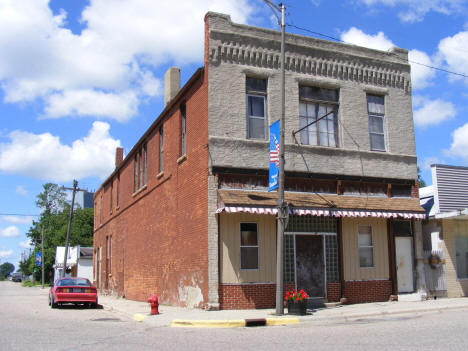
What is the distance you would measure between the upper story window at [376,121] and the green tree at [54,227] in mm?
70640

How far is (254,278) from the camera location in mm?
16406

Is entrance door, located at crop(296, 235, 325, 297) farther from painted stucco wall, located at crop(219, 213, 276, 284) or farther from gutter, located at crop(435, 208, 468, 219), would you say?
gutter, located at crop(435, 208, 468, 219)

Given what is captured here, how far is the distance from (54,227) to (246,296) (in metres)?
76.4

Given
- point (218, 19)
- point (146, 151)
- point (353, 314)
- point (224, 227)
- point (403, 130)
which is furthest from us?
point (146, 151)

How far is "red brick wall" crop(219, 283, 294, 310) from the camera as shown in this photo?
15984 millimetres

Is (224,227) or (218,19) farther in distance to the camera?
(218,19)

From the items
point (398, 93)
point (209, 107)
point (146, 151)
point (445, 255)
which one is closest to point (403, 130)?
point (398, 93)

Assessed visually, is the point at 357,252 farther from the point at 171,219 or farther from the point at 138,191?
the point at 138,191

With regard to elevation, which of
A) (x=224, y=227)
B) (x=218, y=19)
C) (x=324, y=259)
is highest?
(x=218, y=19)

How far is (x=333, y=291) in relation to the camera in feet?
57.4

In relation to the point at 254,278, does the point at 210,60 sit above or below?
above

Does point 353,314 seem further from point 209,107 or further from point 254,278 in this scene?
point 209,107

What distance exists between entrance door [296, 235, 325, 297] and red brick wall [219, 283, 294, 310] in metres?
1.24

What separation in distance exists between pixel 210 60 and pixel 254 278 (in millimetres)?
7572
